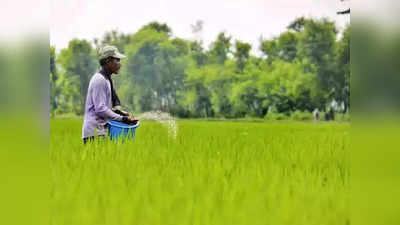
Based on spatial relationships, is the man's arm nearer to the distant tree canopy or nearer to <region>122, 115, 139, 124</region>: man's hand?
<region>122, 115, 139, 124</region>: man's hand

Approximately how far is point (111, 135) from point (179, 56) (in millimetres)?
20494

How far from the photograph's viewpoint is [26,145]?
1.06 metres

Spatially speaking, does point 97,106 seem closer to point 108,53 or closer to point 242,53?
point 108,53

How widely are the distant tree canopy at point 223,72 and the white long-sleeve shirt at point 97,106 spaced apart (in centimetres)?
1673

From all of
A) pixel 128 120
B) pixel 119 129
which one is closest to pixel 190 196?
pixel 128 120

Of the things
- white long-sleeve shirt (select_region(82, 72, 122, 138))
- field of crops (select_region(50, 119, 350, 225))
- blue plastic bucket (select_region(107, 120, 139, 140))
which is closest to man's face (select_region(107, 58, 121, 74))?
white long-sleeve shirt (select_region(82, 72, 122, 138))

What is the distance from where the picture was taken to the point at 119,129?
120 inches

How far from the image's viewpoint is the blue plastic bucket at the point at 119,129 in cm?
299

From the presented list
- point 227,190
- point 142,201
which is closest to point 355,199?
point 227,190

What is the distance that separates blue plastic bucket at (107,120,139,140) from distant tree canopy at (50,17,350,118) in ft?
54.9

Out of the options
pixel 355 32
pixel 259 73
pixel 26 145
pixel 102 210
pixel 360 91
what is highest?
pixel 259 73

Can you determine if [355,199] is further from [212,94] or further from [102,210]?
[212,94]

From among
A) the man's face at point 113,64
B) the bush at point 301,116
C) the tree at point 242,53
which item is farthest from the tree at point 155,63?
the man's face at point 113,64

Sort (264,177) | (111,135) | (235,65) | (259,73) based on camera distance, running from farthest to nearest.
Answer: (235,65) → (259,73) → (111,135) → (264,177)
